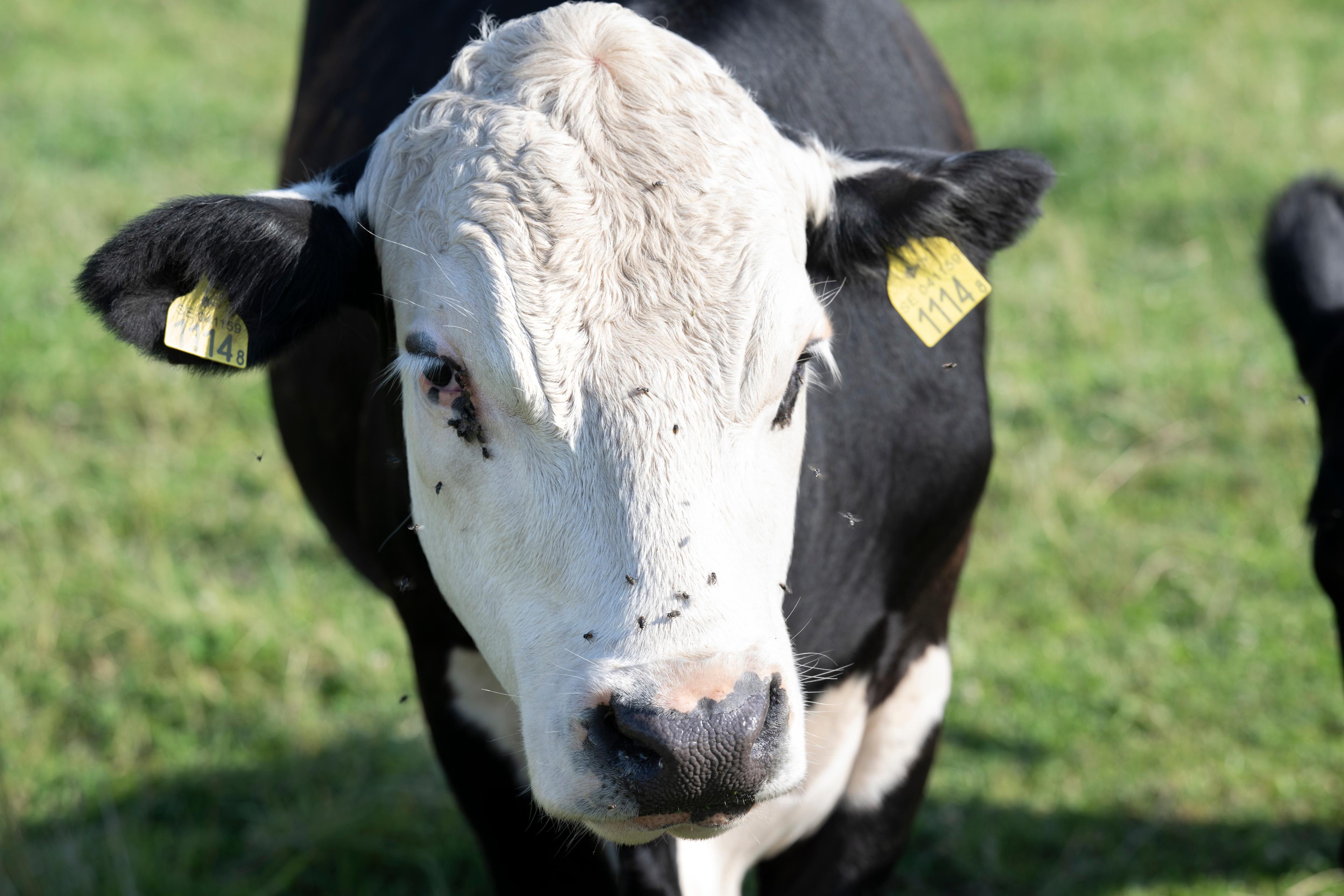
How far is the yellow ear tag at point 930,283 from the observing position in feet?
8.02

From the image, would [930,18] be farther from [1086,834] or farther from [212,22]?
[1086,834]

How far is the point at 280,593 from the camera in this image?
14.4ft

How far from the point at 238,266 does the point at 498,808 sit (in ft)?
4.42

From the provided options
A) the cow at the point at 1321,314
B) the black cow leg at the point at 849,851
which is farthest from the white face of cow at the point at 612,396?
the cow at the point at 1321,314

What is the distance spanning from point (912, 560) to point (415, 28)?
5.76 feet

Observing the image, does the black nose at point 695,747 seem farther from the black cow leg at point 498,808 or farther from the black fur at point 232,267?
the black cow leg at point 498,808

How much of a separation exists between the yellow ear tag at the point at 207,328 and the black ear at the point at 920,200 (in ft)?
3.25

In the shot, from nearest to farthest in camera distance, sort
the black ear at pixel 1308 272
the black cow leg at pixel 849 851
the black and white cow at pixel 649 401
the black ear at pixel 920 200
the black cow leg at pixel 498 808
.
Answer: the black and white cow at pixel 649 401 < the black ear at pixel 920 200 < the black cow leg at pixel 498 808 < the black cow leg at pixel 849 851 < the black ear at pixel 1308 272

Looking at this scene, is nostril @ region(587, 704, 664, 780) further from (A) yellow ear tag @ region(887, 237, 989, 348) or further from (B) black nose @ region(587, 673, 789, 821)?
(A) yellow ear tag @ region(887, 237, 989, 348)

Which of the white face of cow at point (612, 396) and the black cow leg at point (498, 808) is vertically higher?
the white face of cow at point (612, 396)

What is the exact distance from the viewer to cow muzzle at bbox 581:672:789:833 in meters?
1.73

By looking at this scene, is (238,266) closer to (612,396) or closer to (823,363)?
(612,396)

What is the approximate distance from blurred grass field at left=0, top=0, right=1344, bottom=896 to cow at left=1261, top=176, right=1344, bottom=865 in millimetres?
367

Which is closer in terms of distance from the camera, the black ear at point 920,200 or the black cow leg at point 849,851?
the black ear at point 920,200
